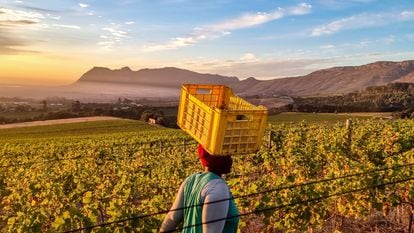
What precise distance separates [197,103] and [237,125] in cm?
47

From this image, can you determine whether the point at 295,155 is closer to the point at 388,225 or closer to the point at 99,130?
the point at 388,225

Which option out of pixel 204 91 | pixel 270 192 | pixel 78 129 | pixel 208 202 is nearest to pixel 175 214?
pixel 208 202

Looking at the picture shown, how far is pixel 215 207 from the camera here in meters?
3.53

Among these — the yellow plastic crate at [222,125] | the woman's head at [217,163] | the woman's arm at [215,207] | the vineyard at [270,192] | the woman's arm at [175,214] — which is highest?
the yellow plastic crate at [222,125]

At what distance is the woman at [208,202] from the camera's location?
3535mm

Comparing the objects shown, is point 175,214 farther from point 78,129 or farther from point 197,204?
point 78,129

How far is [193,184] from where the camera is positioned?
12.5 feet

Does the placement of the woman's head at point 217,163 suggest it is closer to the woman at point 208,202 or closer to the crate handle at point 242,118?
the woman at point 208,202

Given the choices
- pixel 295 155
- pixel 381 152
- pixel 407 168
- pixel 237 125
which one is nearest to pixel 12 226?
pixel 237 125

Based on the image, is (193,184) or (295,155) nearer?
(193,184)

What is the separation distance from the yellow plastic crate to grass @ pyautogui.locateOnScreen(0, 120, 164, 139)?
5760 centimetres

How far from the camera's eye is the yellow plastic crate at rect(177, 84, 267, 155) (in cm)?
368

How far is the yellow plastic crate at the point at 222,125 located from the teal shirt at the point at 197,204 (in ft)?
0.80

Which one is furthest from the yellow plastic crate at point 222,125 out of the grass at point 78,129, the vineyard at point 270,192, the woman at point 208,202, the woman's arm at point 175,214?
the grass at point 78,129
